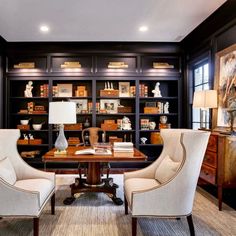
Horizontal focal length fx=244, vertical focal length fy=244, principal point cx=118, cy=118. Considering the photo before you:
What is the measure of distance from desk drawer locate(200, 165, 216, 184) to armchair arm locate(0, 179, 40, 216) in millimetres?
2065

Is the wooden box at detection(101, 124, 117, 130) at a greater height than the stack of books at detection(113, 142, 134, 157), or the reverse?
the wooden box at detection(101, 124, 117, 130)

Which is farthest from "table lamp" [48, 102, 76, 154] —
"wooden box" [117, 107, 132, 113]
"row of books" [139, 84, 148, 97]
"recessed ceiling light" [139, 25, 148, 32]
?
"row of books" [139, 84, 148, 97]

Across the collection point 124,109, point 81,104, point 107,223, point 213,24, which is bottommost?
point 107,223

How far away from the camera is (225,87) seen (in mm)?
3436

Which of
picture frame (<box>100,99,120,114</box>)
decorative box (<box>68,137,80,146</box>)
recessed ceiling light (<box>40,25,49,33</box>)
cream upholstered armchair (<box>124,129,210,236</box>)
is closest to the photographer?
cream upholstered armchair (<box>124,129,210,236</box>)

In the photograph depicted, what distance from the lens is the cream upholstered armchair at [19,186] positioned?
2016 millimetres

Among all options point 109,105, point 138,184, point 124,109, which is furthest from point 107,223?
point 109,105

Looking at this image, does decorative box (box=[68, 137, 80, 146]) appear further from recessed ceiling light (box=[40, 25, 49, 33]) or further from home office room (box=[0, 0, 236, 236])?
recessed ceiling light (box=[40, 25, 49, 33])

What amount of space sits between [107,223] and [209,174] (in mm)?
1455

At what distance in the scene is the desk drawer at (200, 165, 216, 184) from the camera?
2980 mm

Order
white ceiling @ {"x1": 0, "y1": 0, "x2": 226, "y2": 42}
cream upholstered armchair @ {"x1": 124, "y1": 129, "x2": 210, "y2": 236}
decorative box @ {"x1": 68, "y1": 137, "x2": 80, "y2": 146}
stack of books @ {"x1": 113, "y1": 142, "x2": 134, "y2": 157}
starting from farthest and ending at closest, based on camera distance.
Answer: decorative box @ {"x1": 68, "y1": 137, "x2": 80, "y2": 146}, white ceiling @ {"x1": 0, "y1": 0, "x2": 226, "y2": 42}, stack of books @ {"x1": 113, "y1": 142, "x2": 134, "y2": 157}, cream upholstered armchair @ {"x1": 124, "y1": 129, "x2": 210, "y2": 236}

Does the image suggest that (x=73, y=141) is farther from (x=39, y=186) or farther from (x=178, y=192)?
(x=178, y=192)

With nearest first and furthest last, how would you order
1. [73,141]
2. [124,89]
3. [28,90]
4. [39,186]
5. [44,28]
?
[39,186], [44,28], [73,141], [28,90], [124,89]

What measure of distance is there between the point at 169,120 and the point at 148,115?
50 centimetres
